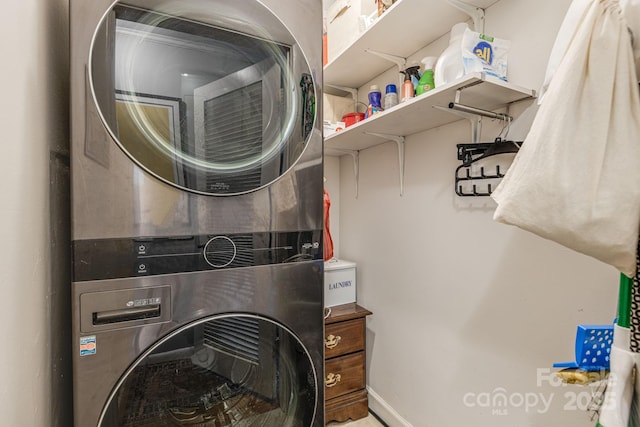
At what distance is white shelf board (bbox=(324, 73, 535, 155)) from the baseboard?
1519 millimetres

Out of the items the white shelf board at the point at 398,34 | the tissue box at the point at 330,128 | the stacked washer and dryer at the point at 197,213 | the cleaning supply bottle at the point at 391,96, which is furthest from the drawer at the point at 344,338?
the white shelf board at the point at 398,34

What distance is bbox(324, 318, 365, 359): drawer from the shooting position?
Answer: 169 centimetres

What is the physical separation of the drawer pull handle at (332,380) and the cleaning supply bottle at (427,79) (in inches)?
60.3

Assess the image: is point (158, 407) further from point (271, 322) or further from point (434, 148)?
point (434, 148)

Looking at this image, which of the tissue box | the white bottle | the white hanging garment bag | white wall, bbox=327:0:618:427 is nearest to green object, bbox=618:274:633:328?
the white hanging garment bag

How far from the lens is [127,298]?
0.73 m

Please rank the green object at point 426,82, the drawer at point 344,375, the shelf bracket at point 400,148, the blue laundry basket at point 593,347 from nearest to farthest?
the blue laundry basket at point 593,347 → the green object at point 426,82 → the shelf bracket at point 400,148 → the drawer at point 344,375

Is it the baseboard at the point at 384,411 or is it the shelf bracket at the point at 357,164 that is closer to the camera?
the baseboard at the point at 384,411

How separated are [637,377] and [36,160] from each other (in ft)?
4.22

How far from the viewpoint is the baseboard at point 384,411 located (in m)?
1.65

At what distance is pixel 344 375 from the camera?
175 centimetres

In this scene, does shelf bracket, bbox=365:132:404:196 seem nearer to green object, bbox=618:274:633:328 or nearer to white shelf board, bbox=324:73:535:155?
white shelf board, bbox=324:73:535:155

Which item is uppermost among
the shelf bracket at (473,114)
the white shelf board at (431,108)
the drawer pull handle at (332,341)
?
the white shelf board at (431,108)

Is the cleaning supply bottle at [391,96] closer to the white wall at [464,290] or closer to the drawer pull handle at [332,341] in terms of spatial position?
the white wall at [464,290]
